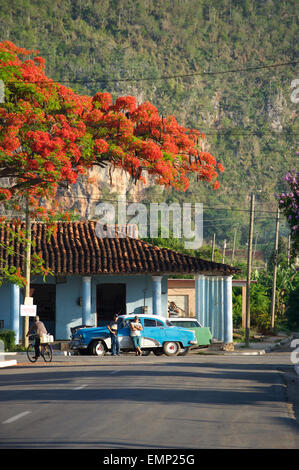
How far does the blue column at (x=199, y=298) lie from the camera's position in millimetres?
42562

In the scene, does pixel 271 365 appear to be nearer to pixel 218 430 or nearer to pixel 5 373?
pixel 5 373

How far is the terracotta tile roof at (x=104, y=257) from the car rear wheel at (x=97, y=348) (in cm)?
740

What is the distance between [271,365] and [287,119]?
16177 cm

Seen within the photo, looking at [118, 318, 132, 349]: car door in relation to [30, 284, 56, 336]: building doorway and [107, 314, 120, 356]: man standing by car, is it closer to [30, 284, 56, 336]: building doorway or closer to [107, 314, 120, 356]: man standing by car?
[107, 314, 120, 356]: man standing by car

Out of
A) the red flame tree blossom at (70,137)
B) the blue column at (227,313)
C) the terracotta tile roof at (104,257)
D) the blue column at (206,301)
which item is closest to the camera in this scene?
the red flame tree blossom at (70,137)

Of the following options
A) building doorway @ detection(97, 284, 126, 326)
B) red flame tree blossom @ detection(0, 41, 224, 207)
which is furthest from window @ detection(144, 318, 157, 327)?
building doorway @ detection(97, 284, 126, 326)

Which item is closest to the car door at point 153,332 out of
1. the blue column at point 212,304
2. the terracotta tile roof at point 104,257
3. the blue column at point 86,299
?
the terracotta tile roof at point 104,257

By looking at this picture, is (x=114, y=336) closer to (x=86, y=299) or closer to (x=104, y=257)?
(x=86, y=299)

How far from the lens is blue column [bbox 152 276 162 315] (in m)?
39.7

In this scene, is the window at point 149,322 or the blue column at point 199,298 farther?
the blue column at point 199,298

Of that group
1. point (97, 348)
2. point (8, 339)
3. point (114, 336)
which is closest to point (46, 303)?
point (8, 339)

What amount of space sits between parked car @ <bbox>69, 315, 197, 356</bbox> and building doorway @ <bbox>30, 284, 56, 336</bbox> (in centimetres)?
913

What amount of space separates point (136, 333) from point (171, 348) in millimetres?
1845

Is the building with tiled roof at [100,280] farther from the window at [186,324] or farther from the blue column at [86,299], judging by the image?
the window at [186,324]
